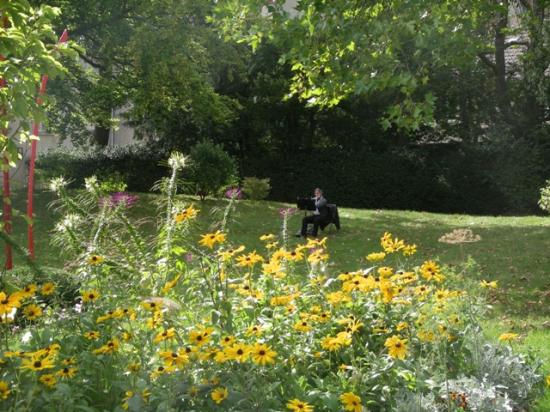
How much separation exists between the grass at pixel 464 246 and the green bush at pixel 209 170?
1.37 feet

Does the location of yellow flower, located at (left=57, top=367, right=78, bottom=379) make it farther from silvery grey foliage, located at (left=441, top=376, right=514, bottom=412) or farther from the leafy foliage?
silvery grey foliage, located at (left=441, top=376, right=514, bottom=412)

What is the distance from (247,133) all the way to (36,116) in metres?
18.9

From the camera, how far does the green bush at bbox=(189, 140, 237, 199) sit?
17141 mm

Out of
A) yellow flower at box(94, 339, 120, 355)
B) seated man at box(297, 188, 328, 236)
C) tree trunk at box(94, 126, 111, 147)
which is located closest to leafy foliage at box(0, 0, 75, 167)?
yellow flower at box(94, 339, 120, 355)

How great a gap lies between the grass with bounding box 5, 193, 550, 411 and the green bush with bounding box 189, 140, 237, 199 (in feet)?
1.37

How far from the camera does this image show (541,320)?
738 cm

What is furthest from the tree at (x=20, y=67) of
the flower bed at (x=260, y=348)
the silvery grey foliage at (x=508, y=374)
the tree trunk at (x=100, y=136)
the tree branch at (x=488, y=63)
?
the tree trunk at (x=100, y=136)

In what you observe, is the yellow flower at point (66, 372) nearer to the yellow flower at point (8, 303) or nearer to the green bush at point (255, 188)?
the yellow flower at point (8, 303)

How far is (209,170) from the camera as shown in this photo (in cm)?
1723

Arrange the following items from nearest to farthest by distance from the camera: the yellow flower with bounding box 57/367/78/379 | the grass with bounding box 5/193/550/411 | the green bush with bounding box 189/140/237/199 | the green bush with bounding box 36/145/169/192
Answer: the yellow flower with bounding box 57/367/78/379, the grass with bounding box 5/193/550/411, the green bush with bounding box 189/140/237/199, the green bush with bounding box 36/145/169/192

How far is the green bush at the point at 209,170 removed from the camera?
675 inches

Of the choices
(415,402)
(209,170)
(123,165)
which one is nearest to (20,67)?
(415,402)

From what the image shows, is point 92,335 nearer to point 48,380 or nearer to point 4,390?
point 48,380

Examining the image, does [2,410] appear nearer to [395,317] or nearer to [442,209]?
[395,317]
